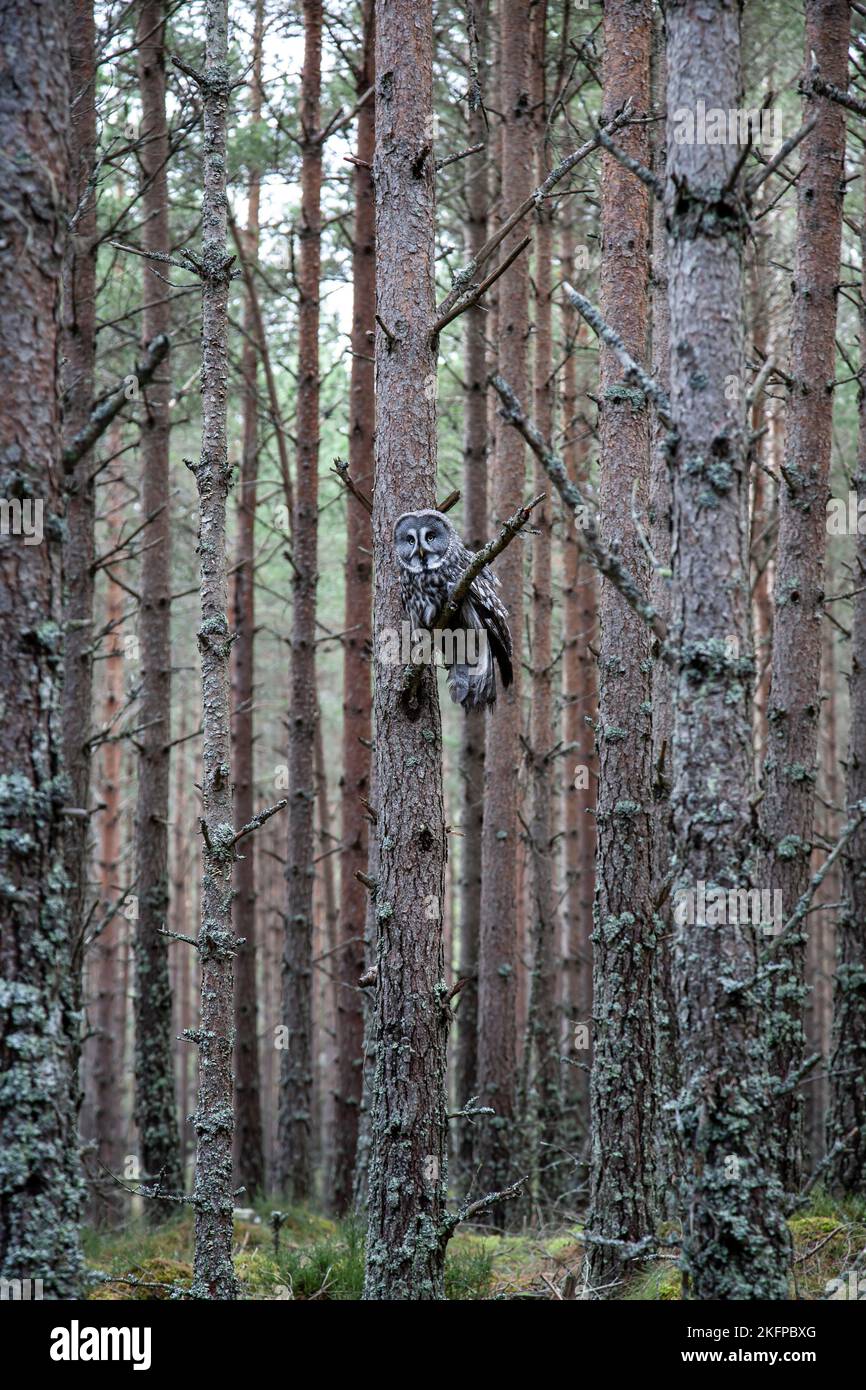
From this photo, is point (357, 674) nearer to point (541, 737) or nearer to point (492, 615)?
point (541, 737)

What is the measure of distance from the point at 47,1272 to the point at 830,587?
20447 mm

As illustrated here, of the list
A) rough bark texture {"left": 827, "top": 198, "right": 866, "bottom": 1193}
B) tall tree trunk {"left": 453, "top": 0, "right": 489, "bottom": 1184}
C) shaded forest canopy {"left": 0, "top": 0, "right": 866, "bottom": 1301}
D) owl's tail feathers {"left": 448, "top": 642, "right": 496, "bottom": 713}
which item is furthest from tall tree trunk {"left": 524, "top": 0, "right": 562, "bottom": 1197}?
owl's tail feathers {"left": 448, "top": 642, "right": 496, "bottom": 713}

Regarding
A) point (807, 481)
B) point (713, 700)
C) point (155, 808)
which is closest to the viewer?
point (713, 700)

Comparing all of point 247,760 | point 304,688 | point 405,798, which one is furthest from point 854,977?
point 247,760

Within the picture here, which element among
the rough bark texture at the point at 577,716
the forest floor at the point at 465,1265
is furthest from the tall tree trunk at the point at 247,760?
the forest floor at the point at 465,1265

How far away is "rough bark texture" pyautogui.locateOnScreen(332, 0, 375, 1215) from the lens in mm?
11008

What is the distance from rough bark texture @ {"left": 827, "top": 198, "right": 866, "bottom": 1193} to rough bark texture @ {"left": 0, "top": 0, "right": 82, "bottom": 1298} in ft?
19.7

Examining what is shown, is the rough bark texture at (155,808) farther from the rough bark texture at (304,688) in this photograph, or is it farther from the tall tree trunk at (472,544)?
the tall tree trunk at (472,544)

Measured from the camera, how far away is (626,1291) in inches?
241

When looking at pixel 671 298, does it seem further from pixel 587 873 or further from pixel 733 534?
pixel 587 873

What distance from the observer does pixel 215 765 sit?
18.2 feet

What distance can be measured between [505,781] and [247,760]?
15.6 ft

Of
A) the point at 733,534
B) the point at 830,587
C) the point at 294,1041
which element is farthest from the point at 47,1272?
the point at 830,587

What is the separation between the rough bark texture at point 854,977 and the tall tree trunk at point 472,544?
146 inches
